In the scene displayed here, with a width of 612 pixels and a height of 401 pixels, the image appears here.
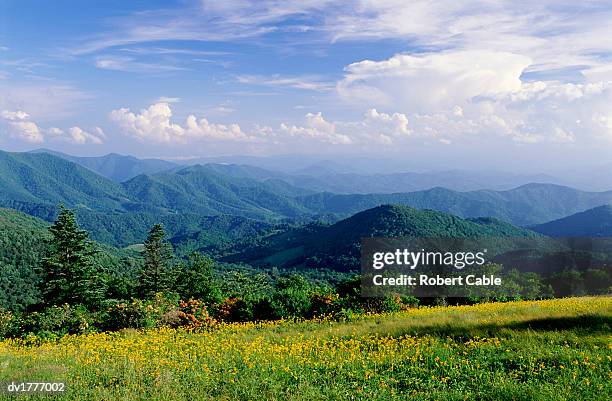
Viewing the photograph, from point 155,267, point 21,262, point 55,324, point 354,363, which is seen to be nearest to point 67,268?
point 155,267

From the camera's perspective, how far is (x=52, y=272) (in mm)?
38344

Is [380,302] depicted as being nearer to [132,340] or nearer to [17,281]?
[132,340]

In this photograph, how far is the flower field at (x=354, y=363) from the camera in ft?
25.9

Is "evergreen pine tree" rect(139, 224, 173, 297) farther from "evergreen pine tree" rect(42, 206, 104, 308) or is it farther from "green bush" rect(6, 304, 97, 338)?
"green bush" rect(6, 304, 97, 338)

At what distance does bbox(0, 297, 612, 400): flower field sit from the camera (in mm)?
7898

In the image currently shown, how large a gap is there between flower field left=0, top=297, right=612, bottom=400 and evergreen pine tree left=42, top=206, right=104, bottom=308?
2655 centimetres

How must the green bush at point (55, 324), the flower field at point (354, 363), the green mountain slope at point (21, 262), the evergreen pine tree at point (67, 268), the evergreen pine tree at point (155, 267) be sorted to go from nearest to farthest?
the flower field at point (354, 363) < the green bush at point (55, 324) < the evergreen pine tree at point (67, 268) < the evergreen pine tree at point (155, 267) < the green mountain slope at point (21, 262)

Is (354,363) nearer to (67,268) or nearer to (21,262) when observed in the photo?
(67,268)

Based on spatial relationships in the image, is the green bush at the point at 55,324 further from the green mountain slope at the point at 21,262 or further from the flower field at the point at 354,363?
the green mountain slope at the point at 21,262

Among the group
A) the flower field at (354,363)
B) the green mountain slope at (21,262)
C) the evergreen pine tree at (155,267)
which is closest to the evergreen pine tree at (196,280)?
the evergreen pine tree at (155,267)

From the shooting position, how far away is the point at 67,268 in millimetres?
38188

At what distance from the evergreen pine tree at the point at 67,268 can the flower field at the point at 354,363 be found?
2655 centimetres

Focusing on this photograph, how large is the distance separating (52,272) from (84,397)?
116 ft

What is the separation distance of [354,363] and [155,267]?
153ft
